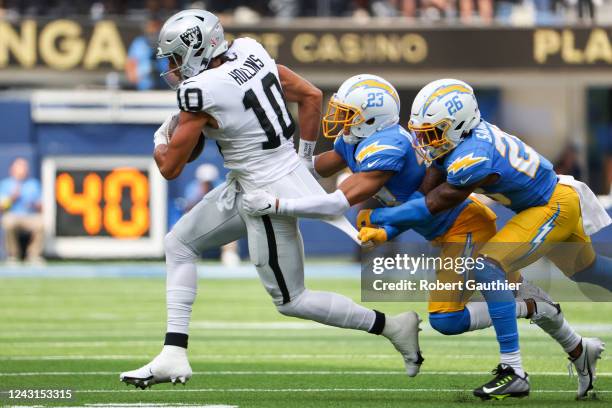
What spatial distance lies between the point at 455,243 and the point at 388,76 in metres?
14.4

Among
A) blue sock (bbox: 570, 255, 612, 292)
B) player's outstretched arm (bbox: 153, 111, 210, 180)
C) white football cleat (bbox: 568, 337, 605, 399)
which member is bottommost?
white football cleat (bbox: 568, 337, 605, 399)

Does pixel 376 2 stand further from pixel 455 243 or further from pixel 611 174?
pixel 455 243

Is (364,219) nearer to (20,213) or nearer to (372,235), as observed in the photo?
(372,235)

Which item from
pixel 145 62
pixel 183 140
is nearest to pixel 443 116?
pixel 183 140

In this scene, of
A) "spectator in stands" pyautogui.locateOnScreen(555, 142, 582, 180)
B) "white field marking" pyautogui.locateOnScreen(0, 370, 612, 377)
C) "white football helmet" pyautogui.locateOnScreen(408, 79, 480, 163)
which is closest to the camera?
"white football helmet" pyautogui.locateOnScreen(408, 79, 480, 163)

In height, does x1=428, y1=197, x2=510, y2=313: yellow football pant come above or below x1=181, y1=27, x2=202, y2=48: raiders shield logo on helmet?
below

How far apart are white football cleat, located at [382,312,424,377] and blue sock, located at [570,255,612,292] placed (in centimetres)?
84

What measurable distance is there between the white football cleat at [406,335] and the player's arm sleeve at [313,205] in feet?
2.06

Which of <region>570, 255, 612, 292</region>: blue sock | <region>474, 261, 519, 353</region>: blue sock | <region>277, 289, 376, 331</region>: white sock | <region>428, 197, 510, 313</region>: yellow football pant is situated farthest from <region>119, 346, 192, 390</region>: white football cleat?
<region>570, 255, 612, 292</region>: blue sock

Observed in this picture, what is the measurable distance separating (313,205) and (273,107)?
54 centimetres

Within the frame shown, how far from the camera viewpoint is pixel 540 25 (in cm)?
1964

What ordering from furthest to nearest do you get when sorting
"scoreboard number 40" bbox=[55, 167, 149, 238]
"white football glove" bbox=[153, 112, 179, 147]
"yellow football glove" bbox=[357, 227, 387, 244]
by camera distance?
"scoreboard number 40" bbox=[55, 167, 149, 238]
"white football glove" bbox=[153, 112, 179, 147]
"yellow football glove" bbox=[357, 227, 387, 244]

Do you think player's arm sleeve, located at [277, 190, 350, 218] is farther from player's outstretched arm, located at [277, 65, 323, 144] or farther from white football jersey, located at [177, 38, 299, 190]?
player's outstretched arm, located at [277, 65, 323, 144]

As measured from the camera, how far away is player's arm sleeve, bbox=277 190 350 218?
19.8 feet
